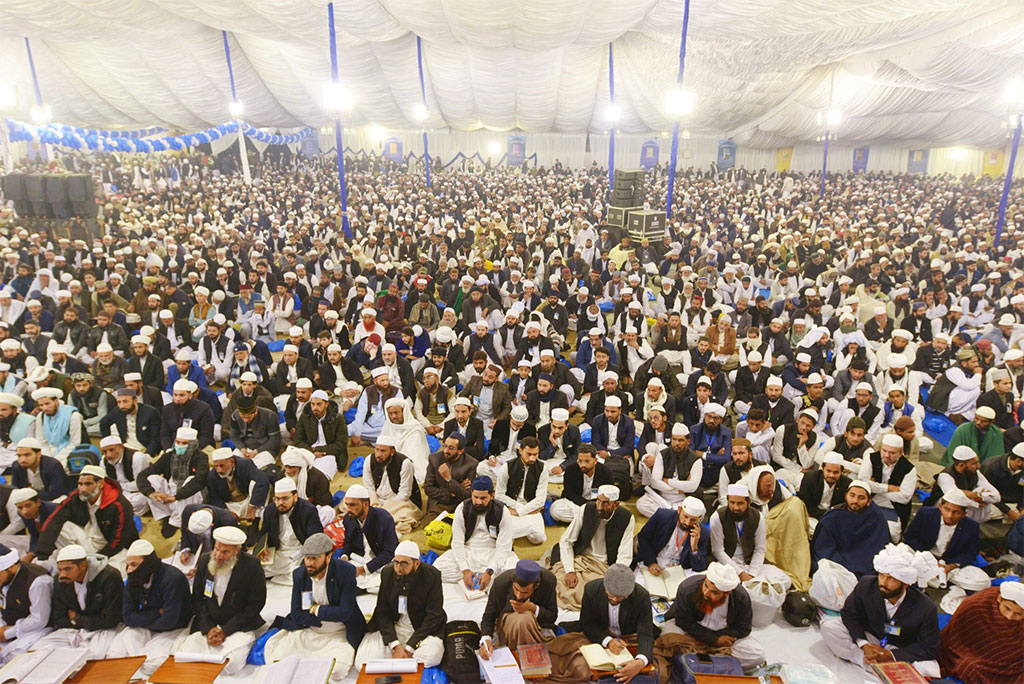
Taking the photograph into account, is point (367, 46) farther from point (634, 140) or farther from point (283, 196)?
point (634, 140)

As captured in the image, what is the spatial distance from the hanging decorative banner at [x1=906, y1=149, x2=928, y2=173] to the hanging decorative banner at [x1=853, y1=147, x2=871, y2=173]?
1647 millimetres

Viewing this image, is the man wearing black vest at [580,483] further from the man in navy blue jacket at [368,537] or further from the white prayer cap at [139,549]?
the white prayer cap at [139,549]

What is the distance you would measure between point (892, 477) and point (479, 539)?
10.1 ft

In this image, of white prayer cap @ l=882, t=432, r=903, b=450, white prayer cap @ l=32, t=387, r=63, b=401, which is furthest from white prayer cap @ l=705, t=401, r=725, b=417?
white prayer cap @ l=32, t=387, r=63, b=401

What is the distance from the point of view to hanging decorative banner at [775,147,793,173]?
29.9m

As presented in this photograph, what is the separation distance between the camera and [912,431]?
5195 mm

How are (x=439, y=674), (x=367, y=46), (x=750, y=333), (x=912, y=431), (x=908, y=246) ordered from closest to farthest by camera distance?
(x=439, y=674)
(x=912, y=431)
(x=750, y=333)
(x=908, y=246)
(x=367, y=46)

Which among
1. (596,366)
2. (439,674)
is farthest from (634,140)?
(439,674)

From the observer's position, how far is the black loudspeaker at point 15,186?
1489 centimetres

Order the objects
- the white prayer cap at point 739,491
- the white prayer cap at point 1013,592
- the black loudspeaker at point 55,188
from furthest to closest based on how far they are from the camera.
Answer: the black loudspeaker at point 55,188, the white prayer cap at point 739,491, the white prayer cap at point 1013,592

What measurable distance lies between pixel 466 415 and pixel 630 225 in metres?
11.0

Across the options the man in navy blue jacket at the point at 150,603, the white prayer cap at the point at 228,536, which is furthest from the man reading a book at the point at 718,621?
the man in navy blue jacket at the point at 150,603

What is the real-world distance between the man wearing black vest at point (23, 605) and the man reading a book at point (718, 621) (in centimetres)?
342

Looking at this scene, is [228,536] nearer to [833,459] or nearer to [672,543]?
[672,543]
